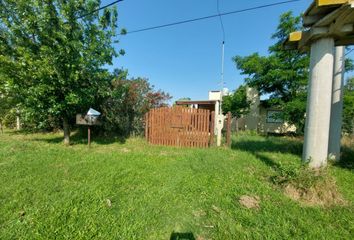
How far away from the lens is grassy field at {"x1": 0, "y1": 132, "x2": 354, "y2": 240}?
2.69 m

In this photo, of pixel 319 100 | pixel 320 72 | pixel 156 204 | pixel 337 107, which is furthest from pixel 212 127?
pixel 156 204

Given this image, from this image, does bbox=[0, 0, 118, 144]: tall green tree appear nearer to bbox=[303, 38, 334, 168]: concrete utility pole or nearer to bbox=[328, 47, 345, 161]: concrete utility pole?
bbox=[303, 38, 334, 168]: concrete utility pole

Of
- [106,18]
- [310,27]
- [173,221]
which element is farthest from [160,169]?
[106,18]

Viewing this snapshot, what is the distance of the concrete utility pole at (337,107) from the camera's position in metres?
6.50

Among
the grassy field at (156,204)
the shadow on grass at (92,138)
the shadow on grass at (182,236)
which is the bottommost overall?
the shadow on grass at (182,236)

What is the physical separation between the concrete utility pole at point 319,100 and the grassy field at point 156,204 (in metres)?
0.89

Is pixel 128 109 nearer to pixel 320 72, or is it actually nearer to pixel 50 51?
pixel 50 51

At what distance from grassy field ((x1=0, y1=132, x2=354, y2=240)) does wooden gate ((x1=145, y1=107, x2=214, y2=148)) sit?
310cm

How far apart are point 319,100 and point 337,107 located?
2867 millimetres

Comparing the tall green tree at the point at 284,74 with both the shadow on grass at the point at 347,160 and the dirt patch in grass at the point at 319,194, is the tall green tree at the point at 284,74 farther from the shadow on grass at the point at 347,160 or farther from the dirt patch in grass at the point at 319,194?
the dirt patch in grass at the point at 319,194

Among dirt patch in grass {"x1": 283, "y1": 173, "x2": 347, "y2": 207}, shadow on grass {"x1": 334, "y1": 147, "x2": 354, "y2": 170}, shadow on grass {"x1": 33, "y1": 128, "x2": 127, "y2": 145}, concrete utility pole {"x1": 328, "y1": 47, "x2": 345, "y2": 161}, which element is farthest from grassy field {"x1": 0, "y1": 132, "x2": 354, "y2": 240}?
shadow on grass {"x1": 33, "y1": 128, "x2": 127, "y2": 145}

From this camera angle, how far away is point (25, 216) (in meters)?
2.92

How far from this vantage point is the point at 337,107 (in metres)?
6.61

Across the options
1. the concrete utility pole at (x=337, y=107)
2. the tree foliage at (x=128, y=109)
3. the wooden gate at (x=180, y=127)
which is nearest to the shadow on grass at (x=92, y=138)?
the tree foliage at (x=128, y=109)
